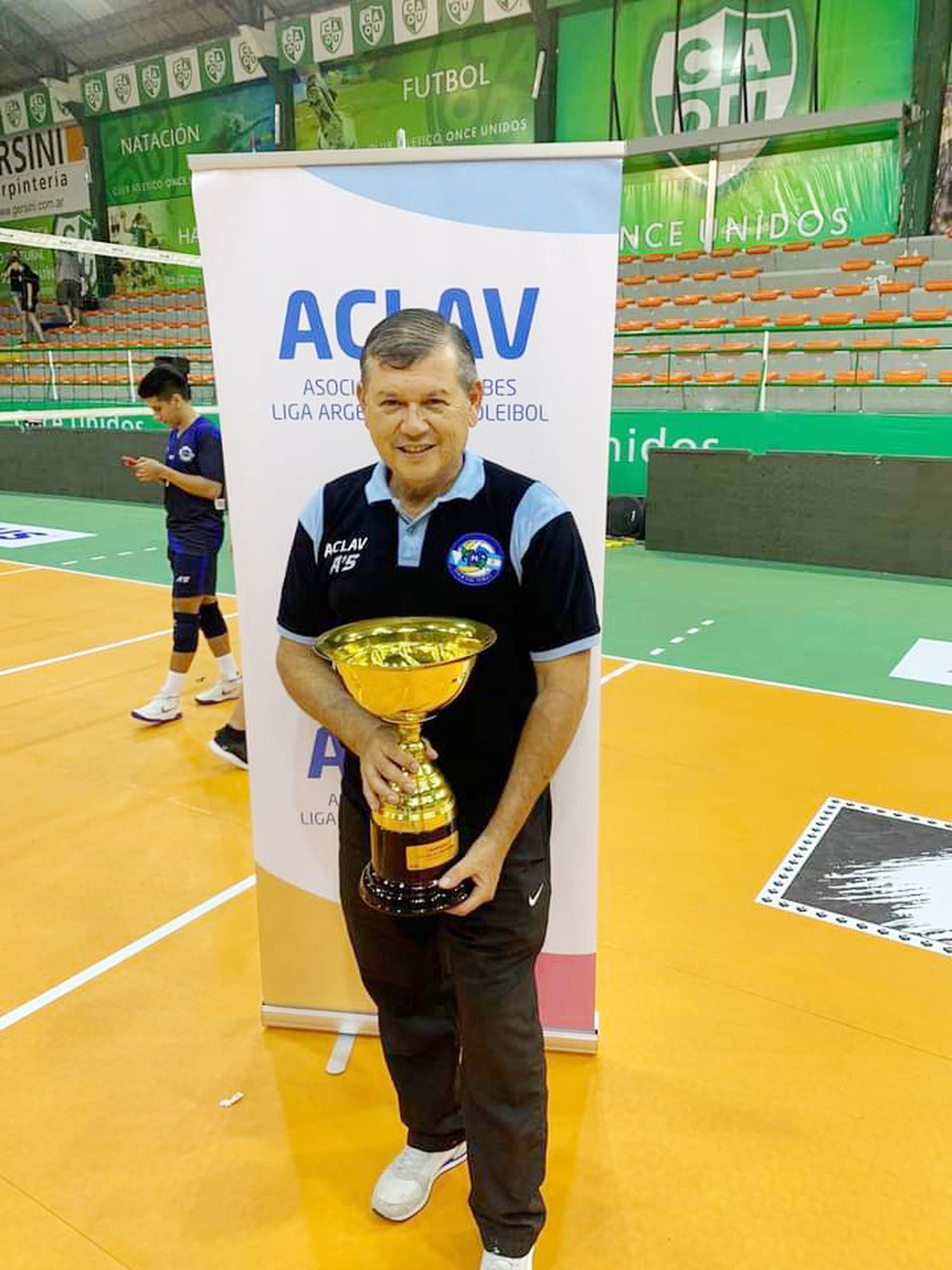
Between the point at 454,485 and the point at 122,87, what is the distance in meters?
21.3

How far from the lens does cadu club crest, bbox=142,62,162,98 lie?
57.9ft

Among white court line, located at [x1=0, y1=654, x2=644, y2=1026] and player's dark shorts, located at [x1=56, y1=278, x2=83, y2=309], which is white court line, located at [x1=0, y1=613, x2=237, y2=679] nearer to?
white court line, located at [x1=0, y1=654, x2=644, y2=1026]

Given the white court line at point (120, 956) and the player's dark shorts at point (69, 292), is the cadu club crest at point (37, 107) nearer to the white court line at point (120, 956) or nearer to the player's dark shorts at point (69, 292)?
the player's dark shorts at point (69, 292)

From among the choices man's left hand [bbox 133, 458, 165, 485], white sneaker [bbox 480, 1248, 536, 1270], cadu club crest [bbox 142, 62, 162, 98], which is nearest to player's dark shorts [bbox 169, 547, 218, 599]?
man's left hand [bbox 133, 458, 165, 485]

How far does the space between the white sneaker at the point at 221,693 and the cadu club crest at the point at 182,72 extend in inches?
673

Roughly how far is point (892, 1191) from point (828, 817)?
5.45 feet

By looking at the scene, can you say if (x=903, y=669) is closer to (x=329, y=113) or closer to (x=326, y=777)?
(x=326, y=777)

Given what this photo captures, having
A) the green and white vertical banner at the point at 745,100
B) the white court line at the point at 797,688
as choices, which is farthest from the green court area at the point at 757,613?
the green and white vertical banner at the point at 745,100

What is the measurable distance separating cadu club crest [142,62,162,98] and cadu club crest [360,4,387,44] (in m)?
5.10

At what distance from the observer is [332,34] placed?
1550 cm

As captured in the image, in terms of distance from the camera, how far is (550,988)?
2.19m

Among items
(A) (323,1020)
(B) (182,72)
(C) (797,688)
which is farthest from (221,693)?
(B) (182,72)

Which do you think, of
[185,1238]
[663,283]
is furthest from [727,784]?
[663,283]

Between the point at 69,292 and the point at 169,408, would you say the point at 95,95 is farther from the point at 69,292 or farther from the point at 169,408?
the point at 169,408
